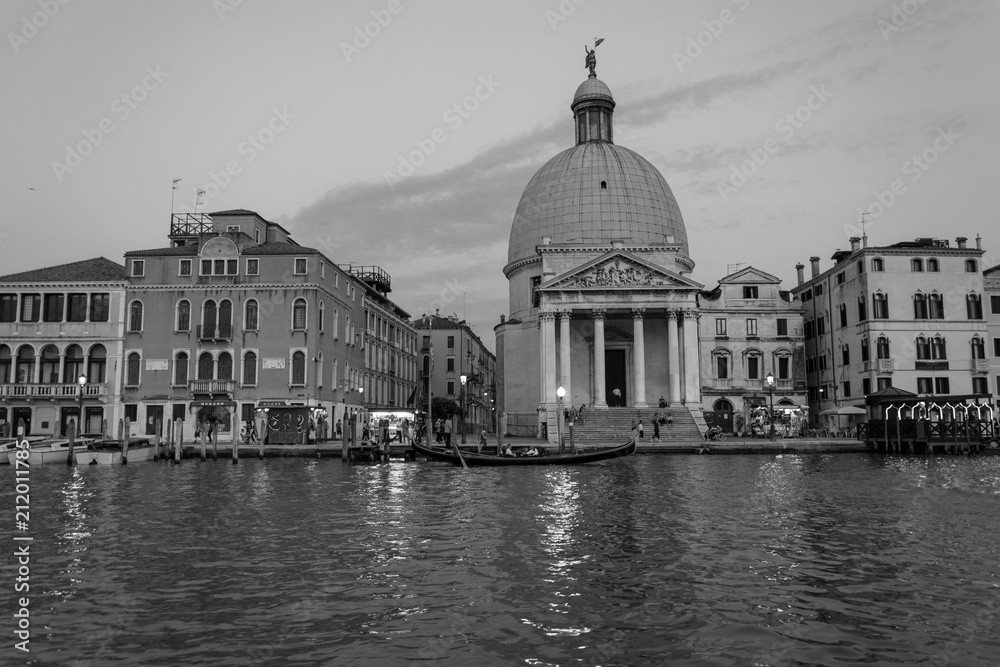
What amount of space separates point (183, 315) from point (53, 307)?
7360 millimetres

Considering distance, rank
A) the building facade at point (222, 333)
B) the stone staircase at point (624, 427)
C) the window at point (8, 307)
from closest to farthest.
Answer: the stone staircase at point (624, 427), the building facade at point (222, 333), the window at point (8, 307)

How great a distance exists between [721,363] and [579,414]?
13.3 m

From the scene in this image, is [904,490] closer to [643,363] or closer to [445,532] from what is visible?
[445,532]

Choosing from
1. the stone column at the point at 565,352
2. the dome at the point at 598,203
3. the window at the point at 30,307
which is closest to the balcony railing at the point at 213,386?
the window at the point at 30,307

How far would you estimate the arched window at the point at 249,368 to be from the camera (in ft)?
143

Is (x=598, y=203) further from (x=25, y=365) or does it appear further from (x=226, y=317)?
(x=25, y=365)

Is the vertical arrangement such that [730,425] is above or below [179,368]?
below

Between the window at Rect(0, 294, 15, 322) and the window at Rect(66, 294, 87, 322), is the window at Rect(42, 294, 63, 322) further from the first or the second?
the window at Rect(0, 294, 15, 322)

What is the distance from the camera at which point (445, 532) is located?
14984 mm

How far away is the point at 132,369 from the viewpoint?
44.3 m

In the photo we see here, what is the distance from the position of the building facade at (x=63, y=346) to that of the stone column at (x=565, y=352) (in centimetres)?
2487

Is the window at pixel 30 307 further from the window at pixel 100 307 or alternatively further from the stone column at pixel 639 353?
the stone column at pixel 639 353

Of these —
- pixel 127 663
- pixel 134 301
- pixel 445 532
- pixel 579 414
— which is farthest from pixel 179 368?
pixel 127 663

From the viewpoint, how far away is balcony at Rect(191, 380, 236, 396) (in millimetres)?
43125
